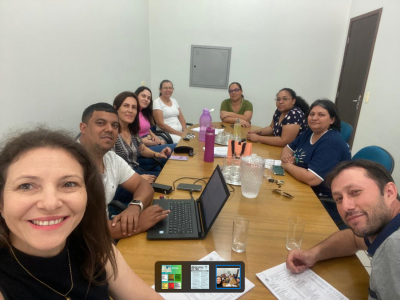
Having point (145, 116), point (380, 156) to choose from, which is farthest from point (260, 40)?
point (380, 156)

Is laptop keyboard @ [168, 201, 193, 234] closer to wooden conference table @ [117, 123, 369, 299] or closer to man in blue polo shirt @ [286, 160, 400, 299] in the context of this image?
wooden conference table @ [117, 123, 369, 299]

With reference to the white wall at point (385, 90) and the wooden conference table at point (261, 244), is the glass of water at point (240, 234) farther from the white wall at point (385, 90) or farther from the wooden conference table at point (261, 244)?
the white wall at point (385, 90)

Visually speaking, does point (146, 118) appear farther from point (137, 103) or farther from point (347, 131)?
point (347, 131)

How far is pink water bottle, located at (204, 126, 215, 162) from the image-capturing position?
6.42 ft

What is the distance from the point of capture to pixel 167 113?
12.6 ft

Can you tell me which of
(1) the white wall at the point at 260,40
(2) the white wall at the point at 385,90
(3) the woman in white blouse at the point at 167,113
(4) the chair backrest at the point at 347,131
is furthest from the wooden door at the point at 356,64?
(3) the woman in white blouse at the point at 167,113

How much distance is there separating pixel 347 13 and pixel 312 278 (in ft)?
15.4

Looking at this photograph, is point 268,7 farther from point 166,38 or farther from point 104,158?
point 104,158

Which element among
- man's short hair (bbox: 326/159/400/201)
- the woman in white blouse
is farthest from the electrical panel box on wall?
man's short hair (bbox: 326/159/400/201)

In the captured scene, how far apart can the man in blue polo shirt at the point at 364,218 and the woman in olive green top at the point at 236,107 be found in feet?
8.69

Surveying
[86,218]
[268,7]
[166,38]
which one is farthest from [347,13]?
[86,218]

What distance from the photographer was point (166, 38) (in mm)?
4648

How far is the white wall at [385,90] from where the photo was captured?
2.89m

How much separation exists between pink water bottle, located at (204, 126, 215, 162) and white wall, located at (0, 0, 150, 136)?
4.18ft
